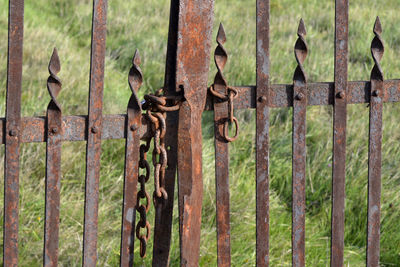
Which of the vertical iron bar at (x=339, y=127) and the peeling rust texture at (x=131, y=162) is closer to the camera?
the peeling rust texture at (x=131, y=162)

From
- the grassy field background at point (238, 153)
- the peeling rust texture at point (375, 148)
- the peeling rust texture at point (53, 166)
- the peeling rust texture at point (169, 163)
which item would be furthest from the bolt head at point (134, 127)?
the grassy field background at point (238, 153)

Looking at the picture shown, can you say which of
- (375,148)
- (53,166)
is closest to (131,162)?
(53,166)

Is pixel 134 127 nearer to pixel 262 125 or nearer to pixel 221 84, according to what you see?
pixel 221 84

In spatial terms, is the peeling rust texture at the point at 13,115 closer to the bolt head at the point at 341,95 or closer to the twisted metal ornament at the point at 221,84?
the twisted metal ornament at the point at 221,84

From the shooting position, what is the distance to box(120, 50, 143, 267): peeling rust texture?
1871mm

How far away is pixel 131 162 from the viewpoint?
6.29 ft

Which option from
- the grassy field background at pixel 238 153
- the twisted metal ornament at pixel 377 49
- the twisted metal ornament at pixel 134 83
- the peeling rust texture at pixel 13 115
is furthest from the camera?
the grassy field background at pixel 238 153

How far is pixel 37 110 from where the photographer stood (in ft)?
12.9

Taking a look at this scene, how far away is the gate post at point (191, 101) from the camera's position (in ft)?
6.11

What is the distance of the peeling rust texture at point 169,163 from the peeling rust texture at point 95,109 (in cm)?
20

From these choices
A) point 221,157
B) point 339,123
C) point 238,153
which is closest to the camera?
point 221,157

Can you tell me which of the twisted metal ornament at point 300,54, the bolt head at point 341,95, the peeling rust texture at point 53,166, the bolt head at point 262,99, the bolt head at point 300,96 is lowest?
the peeling rust texture at point 53,166

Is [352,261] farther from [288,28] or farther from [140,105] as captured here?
[288,28]

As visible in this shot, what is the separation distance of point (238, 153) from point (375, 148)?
1.68m
